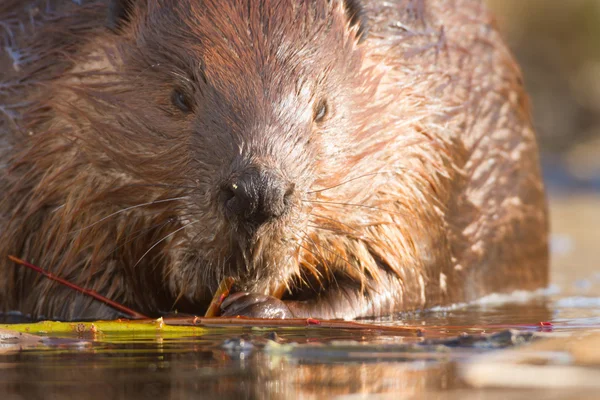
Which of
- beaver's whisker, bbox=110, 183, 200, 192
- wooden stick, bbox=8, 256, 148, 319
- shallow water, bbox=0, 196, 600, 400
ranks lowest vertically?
shallow water, bbox=0, 196, 600, 400

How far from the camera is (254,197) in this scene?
11.0 feet

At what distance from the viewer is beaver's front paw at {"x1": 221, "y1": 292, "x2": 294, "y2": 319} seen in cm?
382

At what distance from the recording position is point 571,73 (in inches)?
611

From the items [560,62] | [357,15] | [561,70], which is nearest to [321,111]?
[357,15]

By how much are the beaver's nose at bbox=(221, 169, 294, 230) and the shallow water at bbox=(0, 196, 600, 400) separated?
0.32 m

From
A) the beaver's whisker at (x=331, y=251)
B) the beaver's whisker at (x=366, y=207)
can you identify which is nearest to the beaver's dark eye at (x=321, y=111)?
the beaver's whisker at (x=366, y=207)

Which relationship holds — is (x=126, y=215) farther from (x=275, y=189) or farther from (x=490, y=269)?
(x=490, y=269)

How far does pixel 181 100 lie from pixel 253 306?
27.2 inches

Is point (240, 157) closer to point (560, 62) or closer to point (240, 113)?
point (240, 113)

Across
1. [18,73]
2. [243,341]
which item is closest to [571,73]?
[18,73]

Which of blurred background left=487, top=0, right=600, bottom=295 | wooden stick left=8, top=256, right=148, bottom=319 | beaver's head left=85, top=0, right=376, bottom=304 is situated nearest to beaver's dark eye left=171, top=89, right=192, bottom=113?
beaver's head left=85, top=0, right=376, bottom=304

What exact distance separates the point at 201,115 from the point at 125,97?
40 cm

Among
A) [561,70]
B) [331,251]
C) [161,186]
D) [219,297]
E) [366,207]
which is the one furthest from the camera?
[561,70]

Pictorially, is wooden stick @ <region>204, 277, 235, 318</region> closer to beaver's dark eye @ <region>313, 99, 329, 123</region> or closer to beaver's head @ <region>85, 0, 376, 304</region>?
beaver's head @ <region>85, 0, 376, 304</region>
